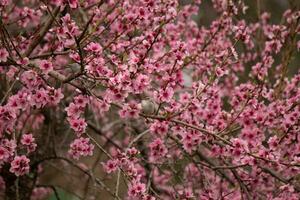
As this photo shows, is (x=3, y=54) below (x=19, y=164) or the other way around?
the other way around

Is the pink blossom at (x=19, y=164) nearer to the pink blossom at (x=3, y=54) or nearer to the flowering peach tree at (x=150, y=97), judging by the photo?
the flowering peach tree at (x=150, y=97)

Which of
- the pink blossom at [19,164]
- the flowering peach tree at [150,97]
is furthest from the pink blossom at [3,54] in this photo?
the pink blossom at [19,164]

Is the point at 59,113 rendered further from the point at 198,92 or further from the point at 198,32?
the point at 198,92

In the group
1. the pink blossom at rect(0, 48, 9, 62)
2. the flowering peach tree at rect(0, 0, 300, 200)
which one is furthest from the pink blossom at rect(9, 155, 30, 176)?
the pink blossom at rect(0, 48, 9, 62)

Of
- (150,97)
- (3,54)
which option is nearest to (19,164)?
(3,54)

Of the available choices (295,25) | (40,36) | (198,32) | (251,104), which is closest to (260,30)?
(198,32)

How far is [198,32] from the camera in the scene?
227 inches

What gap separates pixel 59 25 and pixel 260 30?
344 cm

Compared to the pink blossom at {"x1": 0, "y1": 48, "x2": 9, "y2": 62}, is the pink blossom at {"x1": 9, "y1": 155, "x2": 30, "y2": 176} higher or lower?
the pink blossom at {"x1": 0, "y1": 48, "x2": 9, "y2": 62}

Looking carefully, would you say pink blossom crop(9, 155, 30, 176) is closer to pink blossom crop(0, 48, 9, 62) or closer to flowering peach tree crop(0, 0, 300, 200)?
flowering peach tree crop(0, 0, 300, 200)

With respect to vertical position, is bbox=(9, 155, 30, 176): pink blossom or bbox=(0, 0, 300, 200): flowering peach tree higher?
bbox=(0, 0, 300, 200): flowering peach tree

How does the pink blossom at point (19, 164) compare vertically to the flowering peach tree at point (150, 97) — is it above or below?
below

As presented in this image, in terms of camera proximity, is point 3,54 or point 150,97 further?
point 150,97

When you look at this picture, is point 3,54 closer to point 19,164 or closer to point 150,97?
point 19,164
